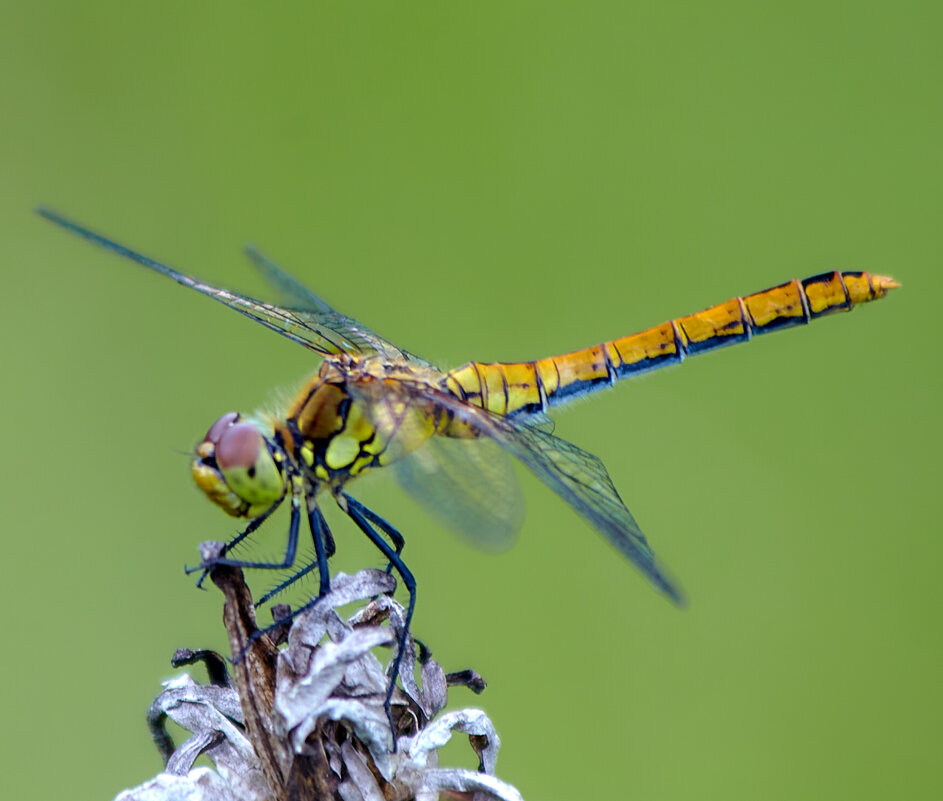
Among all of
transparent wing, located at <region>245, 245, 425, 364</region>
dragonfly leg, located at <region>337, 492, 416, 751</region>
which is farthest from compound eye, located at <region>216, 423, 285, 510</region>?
transparent wing, located at <region>245, 245, 425, 364</region>

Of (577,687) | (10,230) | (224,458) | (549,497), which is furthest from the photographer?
(10,230)

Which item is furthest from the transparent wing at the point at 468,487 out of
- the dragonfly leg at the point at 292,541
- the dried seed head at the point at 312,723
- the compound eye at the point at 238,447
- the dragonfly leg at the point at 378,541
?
the dried seed head at the point at 312,723

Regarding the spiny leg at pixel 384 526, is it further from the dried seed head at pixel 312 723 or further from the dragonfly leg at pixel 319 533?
the dried seed head at pixel 312 723

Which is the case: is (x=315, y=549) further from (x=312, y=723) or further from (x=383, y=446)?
(x=312, y=723)

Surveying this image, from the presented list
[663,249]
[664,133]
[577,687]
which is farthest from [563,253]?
[577,687]

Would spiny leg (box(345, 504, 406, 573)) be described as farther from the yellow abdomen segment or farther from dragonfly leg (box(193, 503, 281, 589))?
the yellow abdomen segment

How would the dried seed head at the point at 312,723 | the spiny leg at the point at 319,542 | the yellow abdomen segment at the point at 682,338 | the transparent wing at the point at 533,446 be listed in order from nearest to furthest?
the dried seed head at the point at 312,723 < the spiny leg at the point at 319,542 < the transparent wing at the point at 533,446 < the yellow abdomen segment at the point at 682,338

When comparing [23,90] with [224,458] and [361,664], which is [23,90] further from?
[361,664]

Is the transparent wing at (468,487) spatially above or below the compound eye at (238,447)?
below
